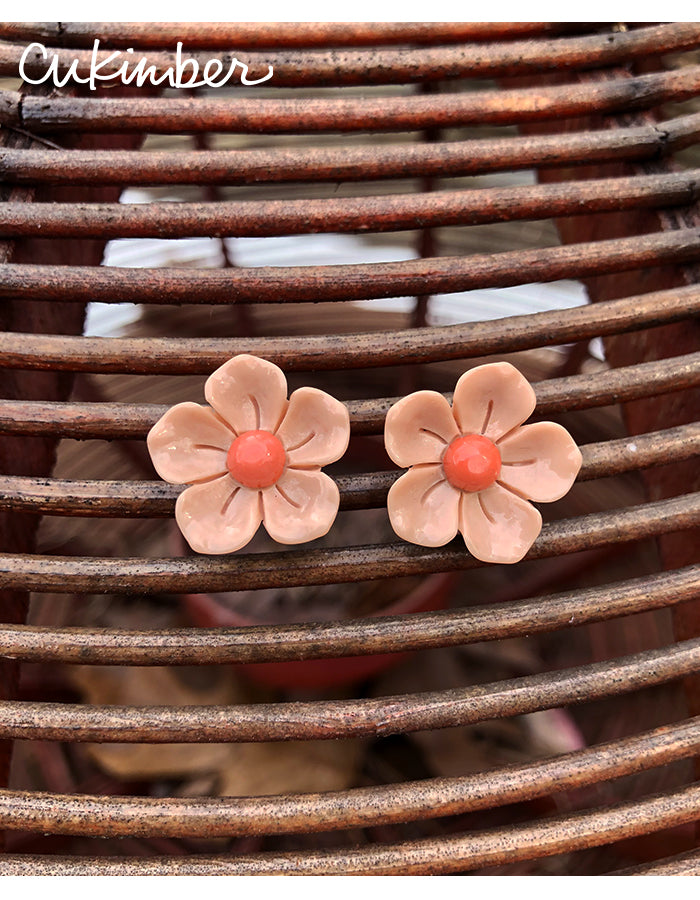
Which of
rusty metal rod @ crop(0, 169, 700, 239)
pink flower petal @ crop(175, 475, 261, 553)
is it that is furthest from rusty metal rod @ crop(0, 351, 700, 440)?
rusty metal rod @ crop(0, 169, 700, 239)

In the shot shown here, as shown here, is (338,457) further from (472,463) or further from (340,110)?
(340,110)

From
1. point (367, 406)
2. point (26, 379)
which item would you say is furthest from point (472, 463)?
point (26, 379)

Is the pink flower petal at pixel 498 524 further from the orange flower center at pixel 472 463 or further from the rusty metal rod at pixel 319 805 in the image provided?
the rusty metal rod at pixel 319 805

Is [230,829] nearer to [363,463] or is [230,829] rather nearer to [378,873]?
[378,873]

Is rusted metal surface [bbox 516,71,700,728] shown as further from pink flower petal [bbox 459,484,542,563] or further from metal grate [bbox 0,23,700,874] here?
pink flower petal [bbox 459,484,542,563]

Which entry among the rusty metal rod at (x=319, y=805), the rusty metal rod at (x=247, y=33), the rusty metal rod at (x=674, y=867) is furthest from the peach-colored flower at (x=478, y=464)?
the rusty metal rod at (x=247, y=33)

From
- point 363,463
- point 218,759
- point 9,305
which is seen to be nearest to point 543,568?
point 363,463
